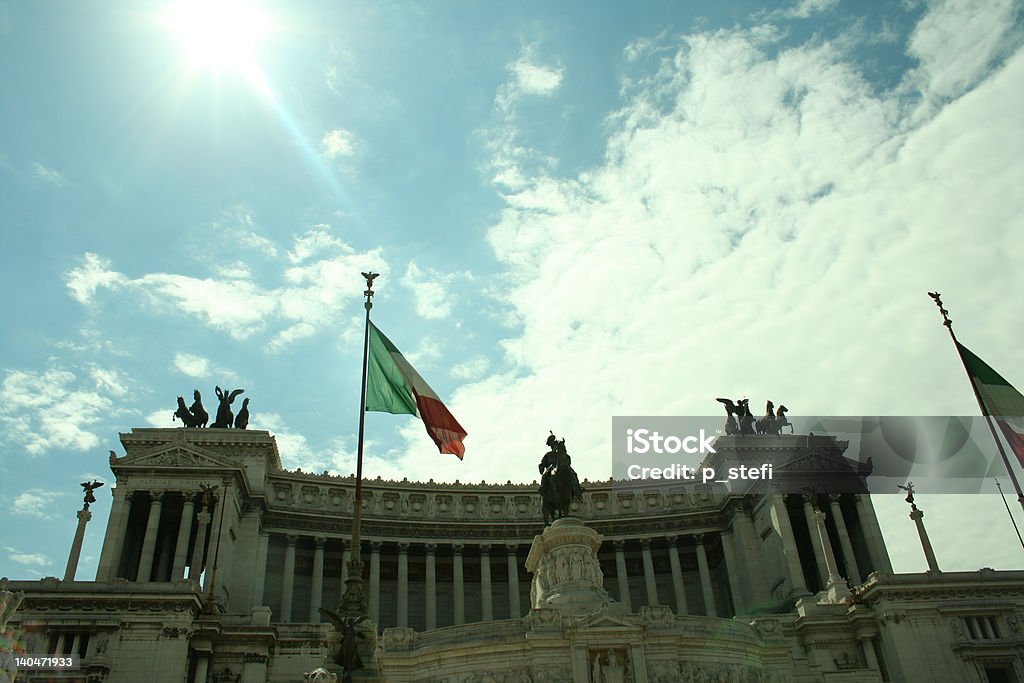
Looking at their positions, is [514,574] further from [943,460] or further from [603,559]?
[943,460]

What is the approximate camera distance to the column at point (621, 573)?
225ft

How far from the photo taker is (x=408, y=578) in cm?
6975

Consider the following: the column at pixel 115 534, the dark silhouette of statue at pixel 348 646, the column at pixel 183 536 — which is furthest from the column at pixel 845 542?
the column at pixel 115 534

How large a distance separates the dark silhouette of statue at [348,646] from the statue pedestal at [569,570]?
16892 millimetres

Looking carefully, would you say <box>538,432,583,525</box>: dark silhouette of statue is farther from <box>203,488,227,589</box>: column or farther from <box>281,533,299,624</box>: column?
<box>281,533,299,624</box>: column

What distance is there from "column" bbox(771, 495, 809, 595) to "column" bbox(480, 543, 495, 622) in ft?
71.7

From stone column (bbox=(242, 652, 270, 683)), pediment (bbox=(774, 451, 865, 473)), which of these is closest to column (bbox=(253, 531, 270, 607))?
stone column (bbox=(242, 652, 270, 683))

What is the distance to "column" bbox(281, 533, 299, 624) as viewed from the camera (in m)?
61.6

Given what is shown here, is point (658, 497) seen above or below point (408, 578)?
above

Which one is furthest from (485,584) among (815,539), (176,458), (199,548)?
(176,458)

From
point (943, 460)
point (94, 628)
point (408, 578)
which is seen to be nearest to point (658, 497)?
point (408, 578)

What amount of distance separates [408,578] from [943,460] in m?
41.8

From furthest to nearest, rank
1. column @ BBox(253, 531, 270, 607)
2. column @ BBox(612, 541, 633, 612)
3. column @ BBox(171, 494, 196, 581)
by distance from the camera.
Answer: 1. column @ BBox(612, 541, 633, 612)
2. column @ BBox(253, 531, 270, 607)
3. column @ BBox(171, 494, 196, 581)

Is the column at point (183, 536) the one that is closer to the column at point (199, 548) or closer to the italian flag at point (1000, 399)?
the column at point (199, 548)
